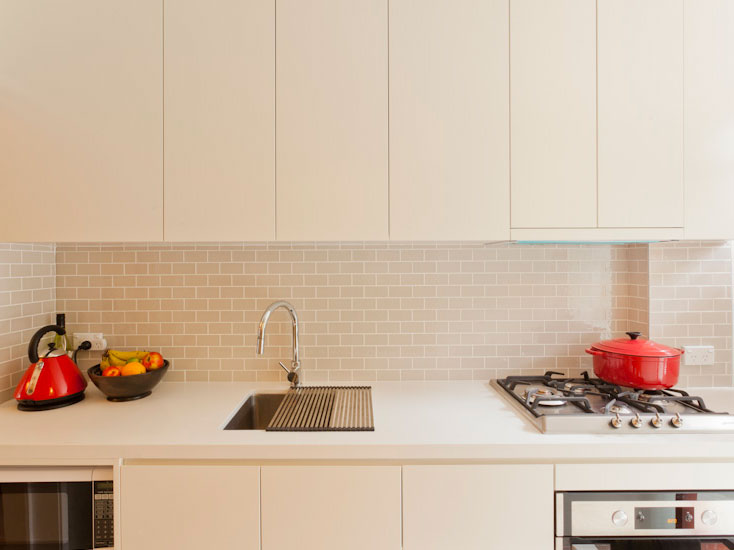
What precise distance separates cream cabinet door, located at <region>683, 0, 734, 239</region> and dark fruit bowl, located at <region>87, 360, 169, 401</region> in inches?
80.6

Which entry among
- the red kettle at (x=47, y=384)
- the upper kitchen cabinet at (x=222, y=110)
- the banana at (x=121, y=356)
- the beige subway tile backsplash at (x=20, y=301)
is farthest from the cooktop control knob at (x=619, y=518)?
the beige subway tile backsplash at (x=20, y=301)

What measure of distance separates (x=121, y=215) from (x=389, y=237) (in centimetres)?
94

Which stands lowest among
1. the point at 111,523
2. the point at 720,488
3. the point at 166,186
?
the point at 111,523

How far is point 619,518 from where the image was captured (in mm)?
1353

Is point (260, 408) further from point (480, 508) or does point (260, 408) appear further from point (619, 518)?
point (619, 518)

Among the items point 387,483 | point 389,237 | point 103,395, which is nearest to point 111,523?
point 103,395

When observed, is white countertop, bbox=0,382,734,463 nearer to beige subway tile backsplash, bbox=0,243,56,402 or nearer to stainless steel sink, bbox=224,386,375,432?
stainless steel sink, bbox=224,386,375,432

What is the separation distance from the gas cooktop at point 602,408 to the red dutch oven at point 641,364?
5 cm

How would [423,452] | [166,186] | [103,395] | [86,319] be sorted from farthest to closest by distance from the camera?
[86,319], [103,395], [166,186], [423,452]

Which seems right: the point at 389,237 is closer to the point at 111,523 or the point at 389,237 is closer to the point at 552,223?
the point at 552,223

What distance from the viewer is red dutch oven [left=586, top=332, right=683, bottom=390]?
1.65 metres

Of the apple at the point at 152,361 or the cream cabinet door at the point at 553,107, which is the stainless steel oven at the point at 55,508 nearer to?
the apple at the point at 152,361

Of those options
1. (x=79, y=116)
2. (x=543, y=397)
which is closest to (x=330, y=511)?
(x=543, y=397)

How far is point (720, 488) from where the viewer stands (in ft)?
4.50
